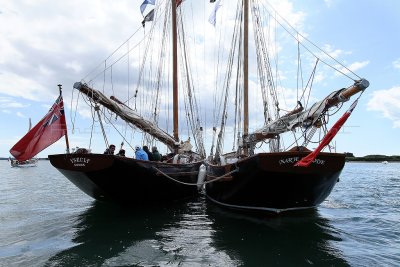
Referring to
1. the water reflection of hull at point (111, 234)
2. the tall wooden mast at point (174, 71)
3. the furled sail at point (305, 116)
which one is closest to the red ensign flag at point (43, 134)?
the water reflection of hull at point (111, 234)

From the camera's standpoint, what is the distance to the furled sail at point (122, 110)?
14.0 meters

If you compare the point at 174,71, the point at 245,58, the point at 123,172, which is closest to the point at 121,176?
the point at 123,172

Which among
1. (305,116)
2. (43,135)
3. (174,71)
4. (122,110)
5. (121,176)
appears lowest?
(121,176)

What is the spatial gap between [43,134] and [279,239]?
353 inches

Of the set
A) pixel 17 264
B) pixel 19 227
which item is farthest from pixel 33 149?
pixel 17 264

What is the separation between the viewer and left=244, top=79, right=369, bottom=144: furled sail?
10.1 metres

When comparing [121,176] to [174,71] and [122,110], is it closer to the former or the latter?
[122,110]

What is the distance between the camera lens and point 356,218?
527 inches

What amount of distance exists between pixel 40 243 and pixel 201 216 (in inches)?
234

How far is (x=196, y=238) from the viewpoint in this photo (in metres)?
9.88

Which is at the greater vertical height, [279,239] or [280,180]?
[280,180]

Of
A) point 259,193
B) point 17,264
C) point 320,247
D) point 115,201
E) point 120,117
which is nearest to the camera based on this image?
point 17,264

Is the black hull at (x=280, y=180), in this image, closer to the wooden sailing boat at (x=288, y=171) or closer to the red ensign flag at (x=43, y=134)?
the wooden sailing boat at (x=288, y=171)

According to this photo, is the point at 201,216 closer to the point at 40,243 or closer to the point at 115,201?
the point at 115,201
